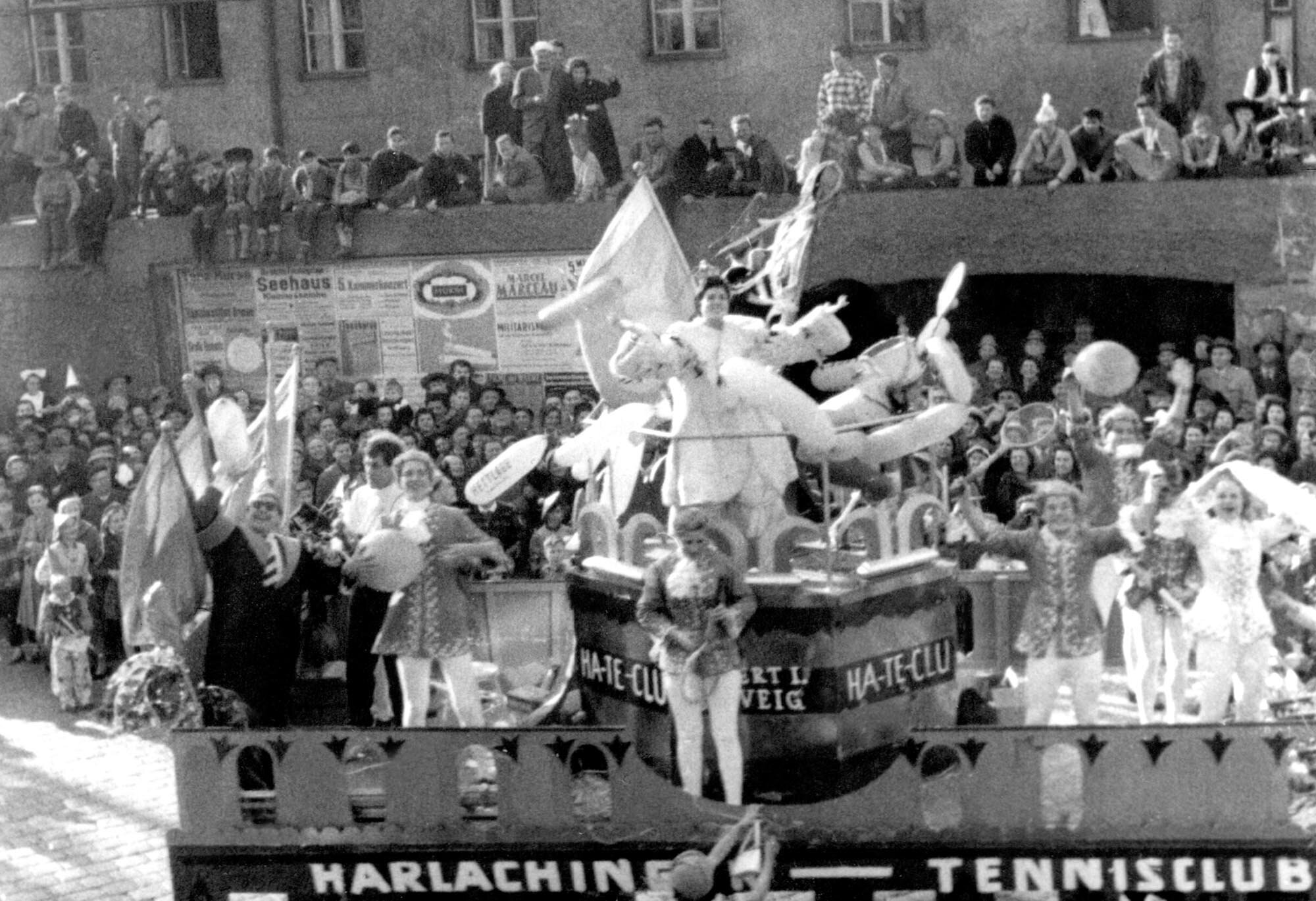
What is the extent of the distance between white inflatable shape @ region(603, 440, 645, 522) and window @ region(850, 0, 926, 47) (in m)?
10.8

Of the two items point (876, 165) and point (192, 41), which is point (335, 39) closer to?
point (192, 41)

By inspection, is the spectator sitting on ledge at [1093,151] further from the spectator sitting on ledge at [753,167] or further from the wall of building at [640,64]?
the spectator sitting on ledge at [753,167]

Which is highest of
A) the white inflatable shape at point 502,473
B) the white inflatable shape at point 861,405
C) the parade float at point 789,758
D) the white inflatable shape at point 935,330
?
the white inflatable shape at point 935,330

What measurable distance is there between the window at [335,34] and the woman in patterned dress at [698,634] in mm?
14158

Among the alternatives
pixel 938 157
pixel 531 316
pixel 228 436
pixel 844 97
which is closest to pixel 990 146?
pixel 938 157

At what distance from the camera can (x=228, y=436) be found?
1145 centimetres

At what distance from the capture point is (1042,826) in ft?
31.3

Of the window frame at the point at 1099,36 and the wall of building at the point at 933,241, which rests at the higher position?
the window frame at the point at 1099,36

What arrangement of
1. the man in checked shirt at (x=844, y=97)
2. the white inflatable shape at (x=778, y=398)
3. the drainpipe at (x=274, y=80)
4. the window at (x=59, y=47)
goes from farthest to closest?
the window at (x=59, y=47) → the drainpipe at (x=274, y=80) → the man in checked shirt at (x=844, y=97) → the white inflatable shape at (x=778, y=398)

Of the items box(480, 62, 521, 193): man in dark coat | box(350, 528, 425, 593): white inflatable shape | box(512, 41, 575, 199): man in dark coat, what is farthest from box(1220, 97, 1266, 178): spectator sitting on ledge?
box(350, 528, 425, 593): white inflatable shape

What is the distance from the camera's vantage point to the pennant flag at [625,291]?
11828 mm

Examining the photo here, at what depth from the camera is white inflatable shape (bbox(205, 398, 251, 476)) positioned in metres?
11.4

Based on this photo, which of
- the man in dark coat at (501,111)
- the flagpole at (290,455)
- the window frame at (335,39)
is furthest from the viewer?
the window frame at (335,39)

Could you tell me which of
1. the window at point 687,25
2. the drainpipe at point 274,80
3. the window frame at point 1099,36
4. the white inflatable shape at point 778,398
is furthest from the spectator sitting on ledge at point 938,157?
the white inflatable shape at point 778,398
